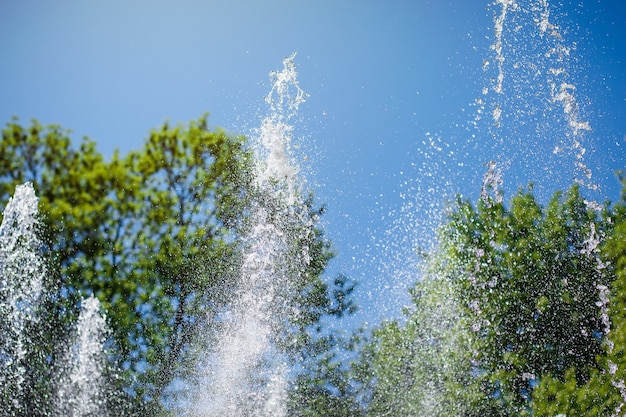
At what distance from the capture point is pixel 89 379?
13109mm

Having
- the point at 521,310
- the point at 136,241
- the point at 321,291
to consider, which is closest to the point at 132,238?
the point at 136,241

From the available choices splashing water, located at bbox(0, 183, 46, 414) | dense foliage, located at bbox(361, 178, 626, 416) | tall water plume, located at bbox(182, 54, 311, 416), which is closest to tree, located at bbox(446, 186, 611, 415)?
dense foliage, located at bbox(361, 178, 626, 416)

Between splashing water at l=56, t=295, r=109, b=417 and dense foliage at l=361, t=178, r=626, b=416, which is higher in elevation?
dense foliage at l=361, t=178, r=626, b=416

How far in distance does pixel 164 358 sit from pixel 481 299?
10.4 meters

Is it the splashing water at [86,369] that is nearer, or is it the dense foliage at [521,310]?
the splashing water at [86,369]

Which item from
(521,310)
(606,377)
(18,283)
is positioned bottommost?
(606,377)

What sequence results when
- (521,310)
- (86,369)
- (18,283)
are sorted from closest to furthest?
(86,369), (18,283), (521,310)

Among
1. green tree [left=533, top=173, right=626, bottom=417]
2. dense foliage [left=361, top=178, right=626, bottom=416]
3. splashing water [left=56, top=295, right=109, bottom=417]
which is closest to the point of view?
splashing water [left=56, top=295, right=109, bottom=417]

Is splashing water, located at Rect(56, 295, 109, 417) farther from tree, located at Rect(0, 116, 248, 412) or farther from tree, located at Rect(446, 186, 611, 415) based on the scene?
tree, located at Rect(446, 186, 611, 415)

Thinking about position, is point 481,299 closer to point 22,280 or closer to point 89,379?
point 89,379

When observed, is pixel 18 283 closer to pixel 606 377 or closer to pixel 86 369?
pixel 86 369

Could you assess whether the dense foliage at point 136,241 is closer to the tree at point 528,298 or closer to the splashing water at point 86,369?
the splashing water at point 86,369

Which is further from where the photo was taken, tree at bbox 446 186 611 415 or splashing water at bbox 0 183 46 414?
tree at bbox 446 186 611 415

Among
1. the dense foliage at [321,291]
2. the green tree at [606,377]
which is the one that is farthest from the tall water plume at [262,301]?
the green tree at [606,377]
